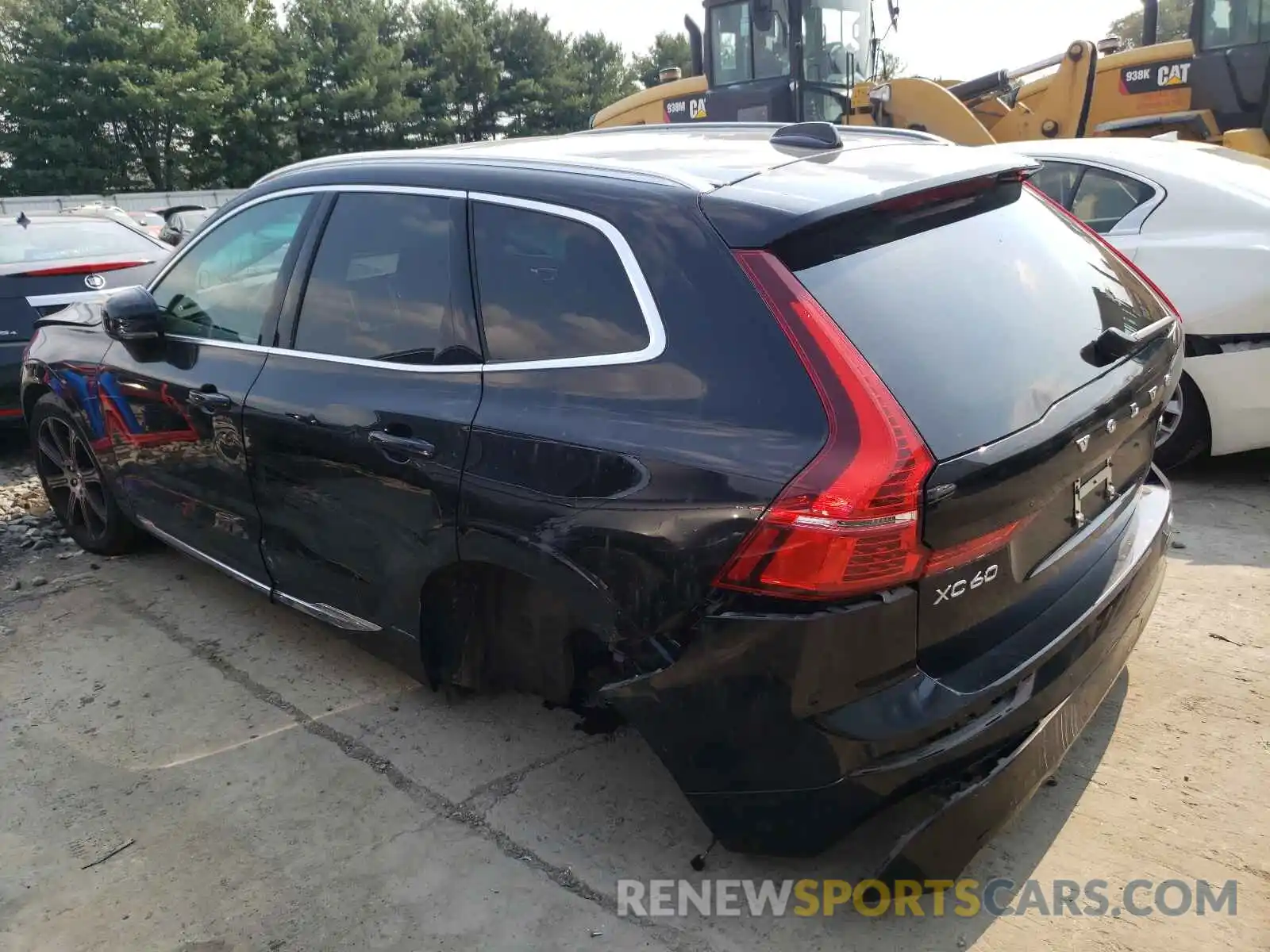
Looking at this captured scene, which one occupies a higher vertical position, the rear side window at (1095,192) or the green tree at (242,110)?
the green tree at (242,110)

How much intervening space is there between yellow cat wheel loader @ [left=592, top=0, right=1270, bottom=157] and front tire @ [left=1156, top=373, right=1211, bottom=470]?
4.94 m

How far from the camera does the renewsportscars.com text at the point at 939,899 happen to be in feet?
7.87

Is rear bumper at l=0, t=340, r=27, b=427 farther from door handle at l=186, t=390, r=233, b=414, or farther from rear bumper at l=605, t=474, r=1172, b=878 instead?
rear bumper at l=605, t=474, r=1172, b=878

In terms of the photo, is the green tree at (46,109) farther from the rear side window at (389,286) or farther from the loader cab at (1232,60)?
the rear side window at (389,286)

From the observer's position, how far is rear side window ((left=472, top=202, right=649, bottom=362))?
2400mm

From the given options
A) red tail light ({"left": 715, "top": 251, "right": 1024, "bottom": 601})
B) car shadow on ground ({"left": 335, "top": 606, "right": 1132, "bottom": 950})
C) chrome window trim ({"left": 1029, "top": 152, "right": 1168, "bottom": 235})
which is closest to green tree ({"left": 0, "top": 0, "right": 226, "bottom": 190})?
chrome window trim ({"left": 1029, "top": 152, "right": 1168, "bottom": 235})

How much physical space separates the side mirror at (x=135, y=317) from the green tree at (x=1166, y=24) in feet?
33.6

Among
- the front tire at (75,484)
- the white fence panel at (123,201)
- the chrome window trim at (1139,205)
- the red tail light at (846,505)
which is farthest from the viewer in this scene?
the white fence panel at (123,201)

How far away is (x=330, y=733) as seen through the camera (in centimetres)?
335

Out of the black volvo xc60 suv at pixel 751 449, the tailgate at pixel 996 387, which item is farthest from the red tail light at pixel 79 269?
the tailgate at pixel 996 387

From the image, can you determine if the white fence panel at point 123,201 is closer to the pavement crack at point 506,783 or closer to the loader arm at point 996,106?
the loader arm at point 996,106

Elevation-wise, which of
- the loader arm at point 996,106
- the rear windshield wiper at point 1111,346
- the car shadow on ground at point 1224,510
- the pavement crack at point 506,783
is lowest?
the pavement crack at point 506,783

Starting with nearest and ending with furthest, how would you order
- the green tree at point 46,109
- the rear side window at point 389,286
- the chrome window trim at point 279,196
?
the rear side window at point 389,286, the chrome window trim at point 279,196, the green tree at point 46,109

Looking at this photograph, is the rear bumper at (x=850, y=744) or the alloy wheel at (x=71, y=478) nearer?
the rear bumper at (x=850, y=744)
